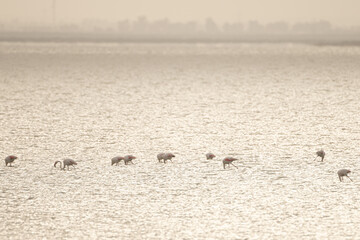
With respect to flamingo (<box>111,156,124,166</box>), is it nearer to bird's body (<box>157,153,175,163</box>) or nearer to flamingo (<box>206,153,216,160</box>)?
bird's body (<box>157,153,175,163</box>)

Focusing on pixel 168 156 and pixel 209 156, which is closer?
pixel 168 156

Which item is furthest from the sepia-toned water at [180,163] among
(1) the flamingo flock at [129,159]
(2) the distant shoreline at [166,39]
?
(2) the distant shoreline at [166,39]

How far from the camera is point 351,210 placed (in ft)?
22.3

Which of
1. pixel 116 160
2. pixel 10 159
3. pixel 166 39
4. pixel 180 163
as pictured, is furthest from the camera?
pixel 166 39

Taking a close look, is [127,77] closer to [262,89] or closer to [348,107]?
[262,89]

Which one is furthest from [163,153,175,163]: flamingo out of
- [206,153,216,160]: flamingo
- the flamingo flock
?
[206,153,216,160]: flamingo

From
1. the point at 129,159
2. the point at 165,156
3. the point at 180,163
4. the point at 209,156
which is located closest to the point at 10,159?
the point at 129,159

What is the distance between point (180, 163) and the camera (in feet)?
30.0

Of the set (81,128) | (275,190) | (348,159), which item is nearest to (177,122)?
(81,128)

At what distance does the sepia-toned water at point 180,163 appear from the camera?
643 centimetres

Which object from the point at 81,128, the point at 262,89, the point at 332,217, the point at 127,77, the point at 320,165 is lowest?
the point at 332,217

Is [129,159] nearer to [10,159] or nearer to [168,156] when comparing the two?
[168,156]

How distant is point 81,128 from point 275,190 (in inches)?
222

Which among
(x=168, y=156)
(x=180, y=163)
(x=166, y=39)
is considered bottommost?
(x=180, y=163)
